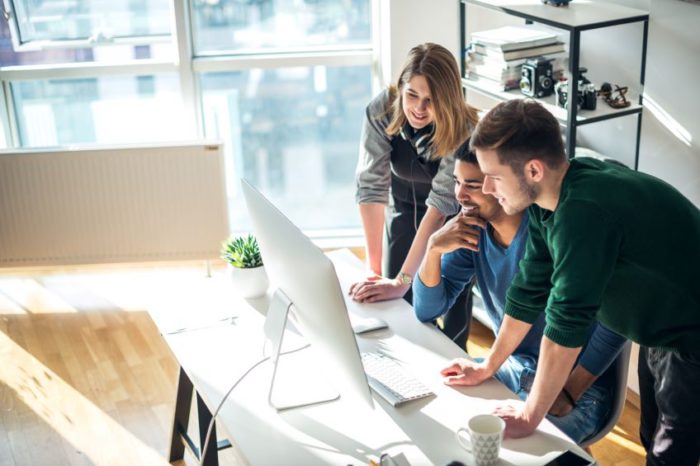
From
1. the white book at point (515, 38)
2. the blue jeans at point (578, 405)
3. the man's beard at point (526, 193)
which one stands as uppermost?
the white book at point (515, 38)

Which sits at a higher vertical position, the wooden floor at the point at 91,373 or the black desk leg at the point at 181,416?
the black desk leg at the point at 181,416

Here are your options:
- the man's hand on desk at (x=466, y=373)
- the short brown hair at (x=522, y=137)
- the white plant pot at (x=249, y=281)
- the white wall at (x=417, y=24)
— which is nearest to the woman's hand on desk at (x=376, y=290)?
the white plant pot at (x=249, y=281)

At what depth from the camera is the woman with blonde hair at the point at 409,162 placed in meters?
2.81

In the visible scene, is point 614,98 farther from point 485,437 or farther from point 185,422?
point 185,422

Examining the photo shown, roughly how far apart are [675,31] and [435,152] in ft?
3.22

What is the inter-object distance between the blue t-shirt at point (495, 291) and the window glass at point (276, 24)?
2.47 m

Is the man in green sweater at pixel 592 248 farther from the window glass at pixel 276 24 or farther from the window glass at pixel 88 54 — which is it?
the window glass at pixel 88 54

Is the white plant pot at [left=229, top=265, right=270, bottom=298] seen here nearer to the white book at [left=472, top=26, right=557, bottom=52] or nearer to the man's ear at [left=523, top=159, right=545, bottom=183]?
the man's ear at [left=523, top=159, right=545, bottom=183]

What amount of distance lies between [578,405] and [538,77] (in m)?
1.58

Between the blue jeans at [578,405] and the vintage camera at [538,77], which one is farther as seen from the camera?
the vintage camera at [538,77]

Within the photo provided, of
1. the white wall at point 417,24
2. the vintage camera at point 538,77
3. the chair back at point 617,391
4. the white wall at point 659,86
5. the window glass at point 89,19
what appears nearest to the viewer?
the chair back at point 617,391

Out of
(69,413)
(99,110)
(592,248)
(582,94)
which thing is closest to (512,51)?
(582,94)

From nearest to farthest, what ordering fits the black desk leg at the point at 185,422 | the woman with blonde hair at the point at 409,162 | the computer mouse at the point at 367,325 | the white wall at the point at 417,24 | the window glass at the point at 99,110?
the computer mouse at the point at 367,325, the woman with blonde hair at the point at 409,162, the black desk leg at the point at 185,422, the white wall at the point at 417,24, the window glass at the point at 99,110

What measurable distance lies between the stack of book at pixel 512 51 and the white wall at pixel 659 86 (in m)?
0.14
